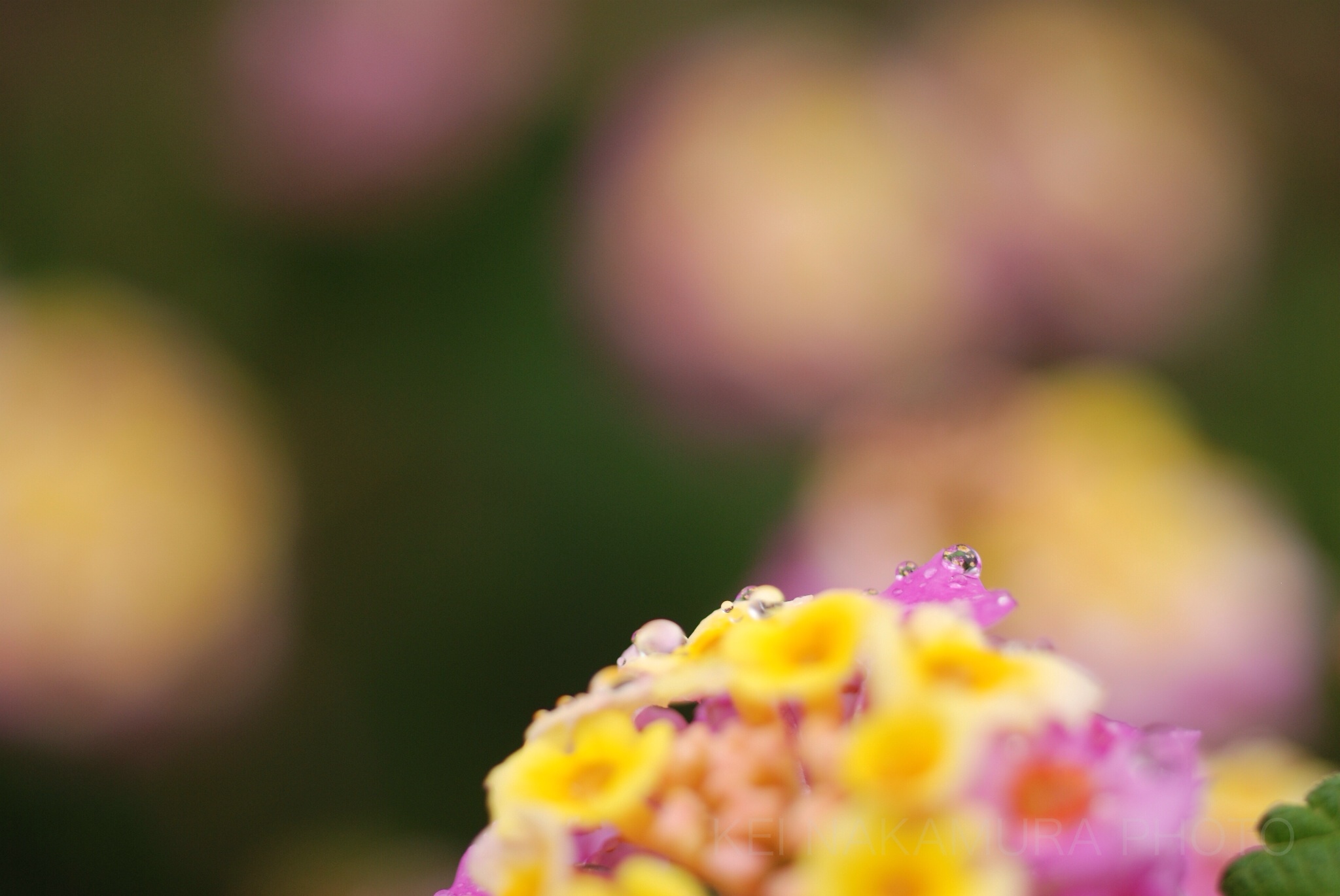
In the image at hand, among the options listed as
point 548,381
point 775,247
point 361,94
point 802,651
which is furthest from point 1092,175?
point 802,651

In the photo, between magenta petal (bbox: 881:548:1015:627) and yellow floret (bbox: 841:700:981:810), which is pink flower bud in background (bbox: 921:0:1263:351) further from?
yellow floret (bbox: 841:700:981:810)

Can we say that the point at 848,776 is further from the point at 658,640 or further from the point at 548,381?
the point at 548,381

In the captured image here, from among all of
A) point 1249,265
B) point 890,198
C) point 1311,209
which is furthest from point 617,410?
point 1311,209

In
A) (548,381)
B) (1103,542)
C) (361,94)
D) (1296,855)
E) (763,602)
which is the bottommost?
(1296,855)

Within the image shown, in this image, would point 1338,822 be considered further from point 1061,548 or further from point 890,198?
point 890,198

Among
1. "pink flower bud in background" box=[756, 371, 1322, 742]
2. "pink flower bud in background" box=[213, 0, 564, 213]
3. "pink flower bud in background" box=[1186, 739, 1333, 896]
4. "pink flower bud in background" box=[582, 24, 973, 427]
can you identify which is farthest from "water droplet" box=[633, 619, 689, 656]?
"pink flower bud in background" box=[213, 0, 564, 213]

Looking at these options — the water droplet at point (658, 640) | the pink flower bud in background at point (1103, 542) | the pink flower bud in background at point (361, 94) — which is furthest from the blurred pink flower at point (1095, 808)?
the pink flower bud in background at point (361, 94)

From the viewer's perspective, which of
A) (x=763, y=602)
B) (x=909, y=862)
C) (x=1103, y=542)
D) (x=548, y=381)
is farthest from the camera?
(x=548, y=381)

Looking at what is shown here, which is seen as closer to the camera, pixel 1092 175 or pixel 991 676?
pixel 991 676
